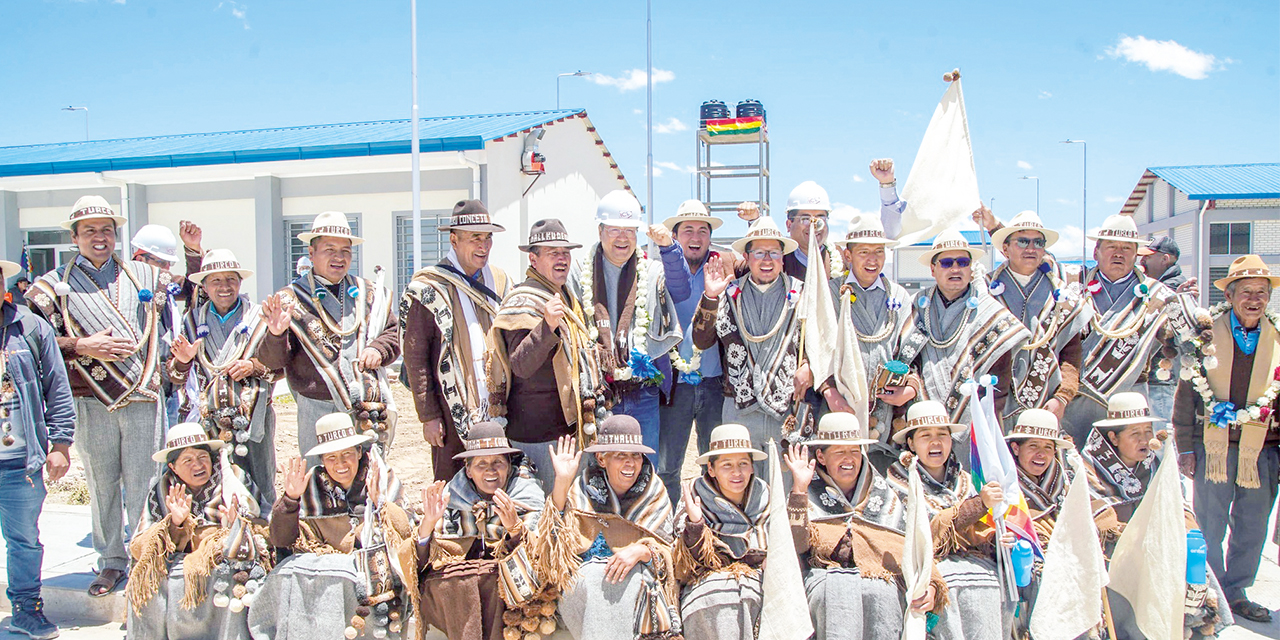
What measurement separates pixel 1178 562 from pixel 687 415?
2296mm

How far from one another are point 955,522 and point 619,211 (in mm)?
2095

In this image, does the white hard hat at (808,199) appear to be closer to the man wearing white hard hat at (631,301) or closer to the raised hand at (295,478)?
the man wearing white hard hat at (631,301)

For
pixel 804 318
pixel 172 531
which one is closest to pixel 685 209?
pixel 804 318

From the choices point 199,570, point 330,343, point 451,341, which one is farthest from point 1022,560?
point 199,570

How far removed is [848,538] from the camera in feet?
12.5

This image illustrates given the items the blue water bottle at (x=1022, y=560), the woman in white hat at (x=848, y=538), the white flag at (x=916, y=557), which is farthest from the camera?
the blue water bottle at (x=1022, y=560)

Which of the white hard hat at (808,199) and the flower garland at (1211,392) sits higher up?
the white hard hat at (808,199)

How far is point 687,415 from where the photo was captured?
4.64 meters

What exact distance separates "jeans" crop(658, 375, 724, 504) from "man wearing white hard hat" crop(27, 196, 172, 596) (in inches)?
106

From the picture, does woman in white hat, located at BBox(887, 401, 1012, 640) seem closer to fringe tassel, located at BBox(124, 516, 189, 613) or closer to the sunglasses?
the sunglasses

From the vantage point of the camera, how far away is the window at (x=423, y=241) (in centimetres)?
1383

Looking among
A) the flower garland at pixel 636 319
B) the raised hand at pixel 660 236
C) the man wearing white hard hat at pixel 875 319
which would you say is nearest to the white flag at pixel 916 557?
the man wearing white hard hat at pixel 875 319

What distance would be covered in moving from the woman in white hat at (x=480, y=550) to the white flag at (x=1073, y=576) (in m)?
2.09

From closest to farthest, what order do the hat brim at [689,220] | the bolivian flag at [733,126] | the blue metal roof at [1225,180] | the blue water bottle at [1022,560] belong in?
the blue water bottle at [1022,560], the hat brim at [689,220], the bolivian flag at [733,126], the blue metal roof at [1225,180]
